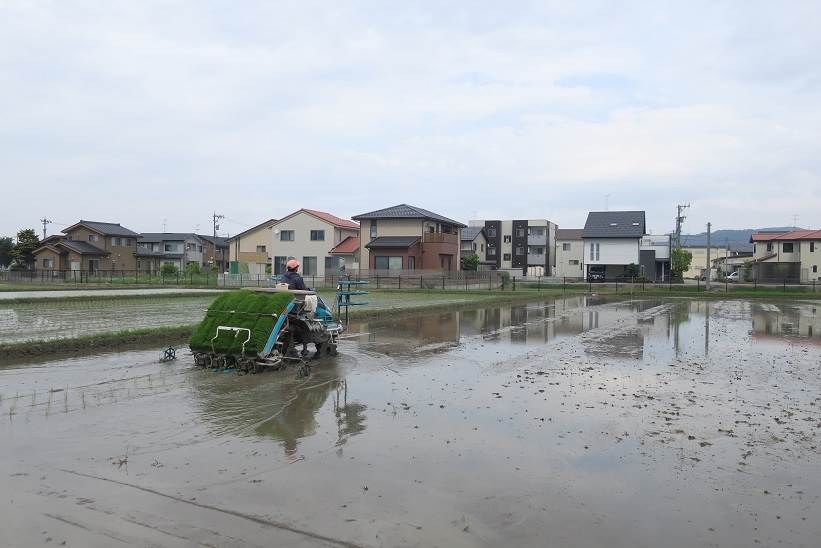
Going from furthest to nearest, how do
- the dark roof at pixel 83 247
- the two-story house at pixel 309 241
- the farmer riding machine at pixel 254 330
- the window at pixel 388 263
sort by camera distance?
the dark roof at pixel 83 247 < the two-story house at pixel 309 241 < the window at pixel 388 263 < the farmer riding machine at pixel 254 330

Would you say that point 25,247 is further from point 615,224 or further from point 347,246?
point 615,224

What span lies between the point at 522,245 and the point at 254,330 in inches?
2663

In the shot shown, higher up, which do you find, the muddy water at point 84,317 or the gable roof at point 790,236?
the gable roof at point 790,236

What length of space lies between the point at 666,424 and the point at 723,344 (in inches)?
359

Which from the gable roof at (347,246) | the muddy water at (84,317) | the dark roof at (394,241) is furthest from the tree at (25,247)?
the muddy water at (84,317)

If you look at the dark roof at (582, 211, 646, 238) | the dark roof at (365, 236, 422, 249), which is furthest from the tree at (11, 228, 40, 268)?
the dark roof at (582, 211, 646, 238)

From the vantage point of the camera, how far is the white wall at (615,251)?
56.9 m

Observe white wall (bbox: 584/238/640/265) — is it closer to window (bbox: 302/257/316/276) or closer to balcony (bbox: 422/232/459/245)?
balcony (bbox: 422/232/459/245)

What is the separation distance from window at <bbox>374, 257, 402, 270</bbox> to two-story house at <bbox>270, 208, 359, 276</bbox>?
395cm

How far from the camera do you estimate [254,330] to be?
9.44 m

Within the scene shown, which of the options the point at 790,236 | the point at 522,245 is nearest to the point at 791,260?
the point at 790,236

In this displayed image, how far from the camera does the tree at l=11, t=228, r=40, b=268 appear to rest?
55.9m

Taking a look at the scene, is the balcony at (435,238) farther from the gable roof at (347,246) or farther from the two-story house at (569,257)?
the two-story house at (569,257)

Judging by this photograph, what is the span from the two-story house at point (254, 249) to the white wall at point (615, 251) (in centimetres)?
3086
